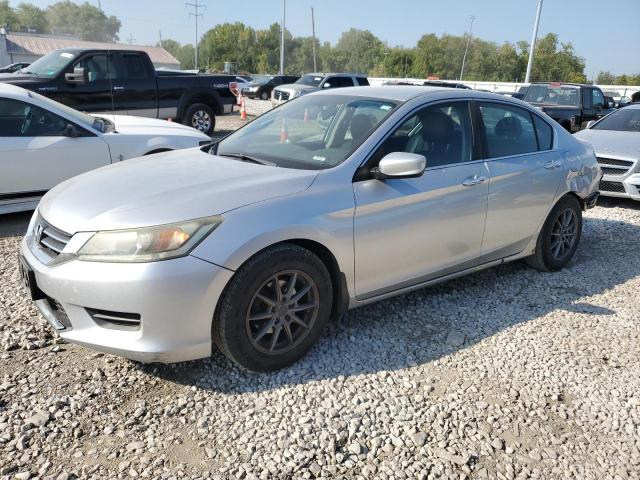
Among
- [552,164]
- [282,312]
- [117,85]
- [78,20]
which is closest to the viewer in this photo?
[282,312]

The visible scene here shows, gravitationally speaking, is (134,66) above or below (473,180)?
above

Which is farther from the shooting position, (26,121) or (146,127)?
(146,127)

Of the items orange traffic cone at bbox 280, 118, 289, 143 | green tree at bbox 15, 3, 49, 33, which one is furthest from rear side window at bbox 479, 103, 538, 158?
green tree at bbox 15, 3, 49, 33

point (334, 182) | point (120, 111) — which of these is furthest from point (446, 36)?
point (334, 182)

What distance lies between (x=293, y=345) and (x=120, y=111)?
8938 mm

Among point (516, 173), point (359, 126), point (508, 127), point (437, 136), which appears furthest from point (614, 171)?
point (359, 126)

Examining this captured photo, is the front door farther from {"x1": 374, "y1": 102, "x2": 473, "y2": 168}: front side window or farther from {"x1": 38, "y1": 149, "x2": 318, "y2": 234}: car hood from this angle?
{"x1": 38, "y1": 149, "x2": 318, "y2": 234}: car hood

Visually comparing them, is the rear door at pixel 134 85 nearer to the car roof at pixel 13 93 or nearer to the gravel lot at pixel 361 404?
the car roof at pixel 13 93

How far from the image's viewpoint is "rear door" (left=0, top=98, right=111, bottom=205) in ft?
18.6

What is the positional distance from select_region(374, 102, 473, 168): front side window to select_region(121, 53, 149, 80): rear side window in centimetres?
856

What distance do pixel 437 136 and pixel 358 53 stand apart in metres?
122

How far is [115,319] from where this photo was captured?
2.81m

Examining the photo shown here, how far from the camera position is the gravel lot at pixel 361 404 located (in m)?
2.56

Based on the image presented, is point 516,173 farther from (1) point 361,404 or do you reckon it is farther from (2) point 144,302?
(2) point 144,302
